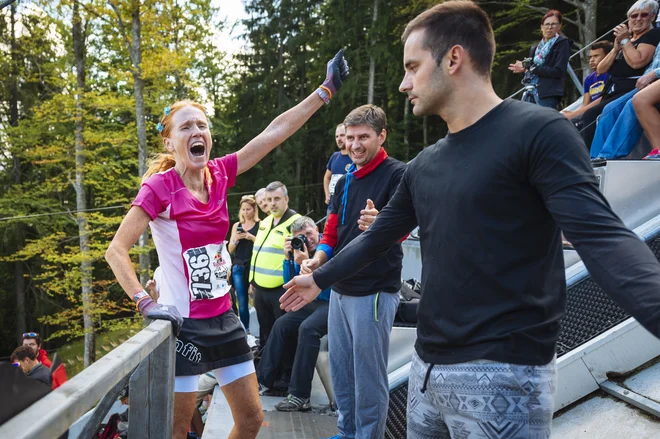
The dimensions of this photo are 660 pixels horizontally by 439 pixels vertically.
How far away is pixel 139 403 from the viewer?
212 centimetres

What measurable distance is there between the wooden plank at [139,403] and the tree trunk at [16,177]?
846 inches

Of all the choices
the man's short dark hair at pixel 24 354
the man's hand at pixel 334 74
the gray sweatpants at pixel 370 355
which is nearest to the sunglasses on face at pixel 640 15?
the man's hand at pixel 334 74

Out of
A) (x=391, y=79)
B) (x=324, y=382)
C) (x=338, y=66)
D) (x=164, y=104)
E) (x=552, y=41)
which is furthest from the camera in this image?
(x=391, y=79)

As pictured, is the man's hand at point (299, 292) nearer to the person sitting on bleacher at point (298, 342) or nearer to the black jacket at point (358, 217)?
the black jacket at point (358, 217)

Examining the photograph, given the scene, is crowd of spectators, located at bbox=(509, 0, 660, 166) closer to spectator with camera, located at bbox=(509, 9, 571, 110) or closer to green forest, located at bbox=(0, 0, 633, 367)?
spectator with camera, located at bbox=(509, 9, 571, 110)

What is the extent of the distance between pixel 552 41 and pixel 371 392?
4.98m

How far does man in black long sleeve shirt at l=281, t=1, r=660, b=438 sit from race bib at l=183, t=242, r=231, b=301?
4.39 ft

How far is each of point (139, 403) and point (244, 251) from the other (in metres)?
5.39

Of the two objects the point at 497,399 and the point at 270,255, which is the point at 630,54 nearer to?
the point at 270,255

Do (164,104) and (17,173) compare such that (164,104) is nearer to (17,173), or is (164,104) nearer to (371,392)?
(17,173)

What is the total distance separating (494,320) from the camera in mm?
1552

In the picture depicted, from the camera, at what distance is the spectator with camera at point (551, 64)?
20.8 feet

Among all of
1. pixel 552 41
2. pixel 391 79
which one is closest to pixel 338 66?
pixel 552 41

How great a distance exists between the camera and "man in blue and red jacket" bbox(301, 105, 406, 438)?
11.1 feet
